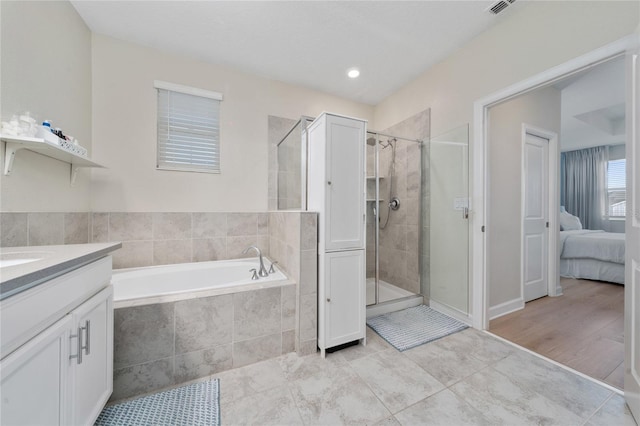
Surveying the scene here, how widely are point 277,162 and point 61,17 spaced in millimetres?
1953

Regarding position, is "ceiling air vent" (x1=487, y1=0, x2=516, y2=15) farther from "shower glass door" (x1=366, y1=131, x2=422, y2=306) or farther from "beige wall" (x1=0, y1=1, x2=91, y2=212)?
"beige wall" (x1=0, y1=1, x2=91, y2=212)

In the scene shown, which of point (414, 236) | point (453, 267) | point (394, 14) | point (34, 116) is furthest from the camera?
point (414, 236)

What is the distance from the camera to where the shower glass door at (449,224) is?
226 cm

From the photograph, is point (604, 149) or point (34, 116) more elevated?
point (604, 149)

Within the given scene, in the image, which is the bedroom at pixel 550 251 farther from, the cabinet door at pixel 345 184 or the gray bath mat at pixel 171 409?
the gray bath mat at pixel 171 409

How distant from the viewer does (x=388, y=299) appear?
2.62 meters

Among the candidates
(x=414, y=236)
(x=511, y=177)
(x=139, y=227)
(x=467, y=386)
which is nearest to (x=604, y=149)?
(x=511, y=177)

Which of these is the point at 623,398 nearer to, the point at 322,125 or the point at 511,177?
the point at 511,177

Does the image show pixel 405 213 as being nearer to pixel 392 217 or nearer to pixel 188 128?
pixel 392 217

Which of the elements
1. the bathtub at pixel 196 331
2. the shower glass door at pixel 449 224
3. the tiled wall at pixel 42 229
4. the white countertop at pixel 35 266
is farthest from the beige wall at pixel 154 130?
the shower glass door at pixel 449 224

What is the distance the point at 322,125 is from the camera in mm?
1735

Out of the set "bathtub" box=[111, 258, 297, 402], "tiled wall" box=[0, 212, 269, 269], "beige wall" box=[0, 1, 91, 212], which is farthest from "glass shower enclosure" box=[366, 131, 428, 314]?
"beige wall" box=[0, 1, 91, 212]

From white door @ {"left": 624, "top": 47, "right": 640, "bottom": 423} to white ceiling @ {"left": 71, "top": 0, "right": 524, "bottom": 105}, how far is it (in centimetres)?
113

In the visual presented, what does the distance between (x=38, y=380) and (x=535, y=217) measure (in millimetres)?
4077
